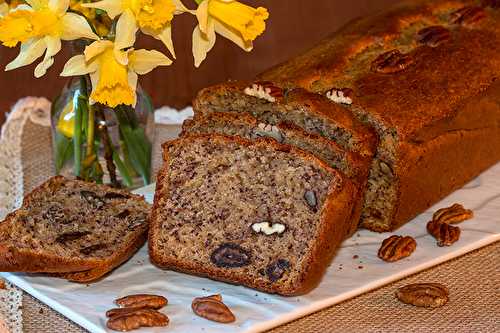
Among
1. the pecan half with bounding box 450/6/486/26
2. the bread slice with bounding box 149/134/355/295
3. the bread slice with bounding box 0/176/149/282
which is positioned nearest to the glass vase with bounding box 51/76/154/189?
the bread slice with bounding box 0/176/149/282

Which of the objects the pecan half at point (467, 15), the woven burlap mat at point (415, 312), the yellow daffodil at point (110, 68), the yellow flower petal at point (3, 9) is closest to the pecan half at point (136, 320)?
the woven burlap mat at point (415, 312)

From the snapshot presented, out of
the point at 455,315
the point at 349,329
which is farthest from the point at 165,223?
the point at 455,315

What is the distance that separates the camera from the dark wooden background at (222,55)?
179 inches

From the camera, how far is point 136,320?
2.65 metres

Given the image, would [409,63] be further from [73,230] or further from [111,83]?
[73,230]

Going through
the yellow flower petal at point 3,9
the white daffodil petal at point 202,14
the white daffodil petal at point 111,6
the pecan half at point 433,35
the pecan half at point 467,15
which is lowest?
the yellow flower petal at point 3,9

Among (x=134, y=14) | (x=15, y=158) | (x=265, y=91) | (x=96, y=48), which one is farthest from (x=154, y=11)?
(x=15, y=158)

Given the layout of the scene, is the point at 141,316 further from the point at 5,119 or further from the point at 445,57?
the point at 5,119

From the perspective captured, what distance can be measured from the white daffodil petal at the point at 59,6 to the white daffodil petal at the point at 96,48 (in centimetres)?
12

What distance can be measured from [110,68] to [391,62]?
960 millimetres

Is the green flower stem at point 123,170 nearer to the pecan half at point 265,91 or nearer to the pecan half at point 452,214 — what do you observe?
the pecan half at point 265,91

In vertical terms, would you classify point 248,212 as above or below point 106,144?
below

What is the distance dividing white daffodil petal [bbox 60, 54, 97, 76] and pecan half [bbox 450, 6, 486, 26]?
1.42 meters

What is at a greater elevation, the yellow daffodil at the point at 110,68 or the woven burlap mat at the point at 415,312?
the yellow daffodil at the point at 110,68
